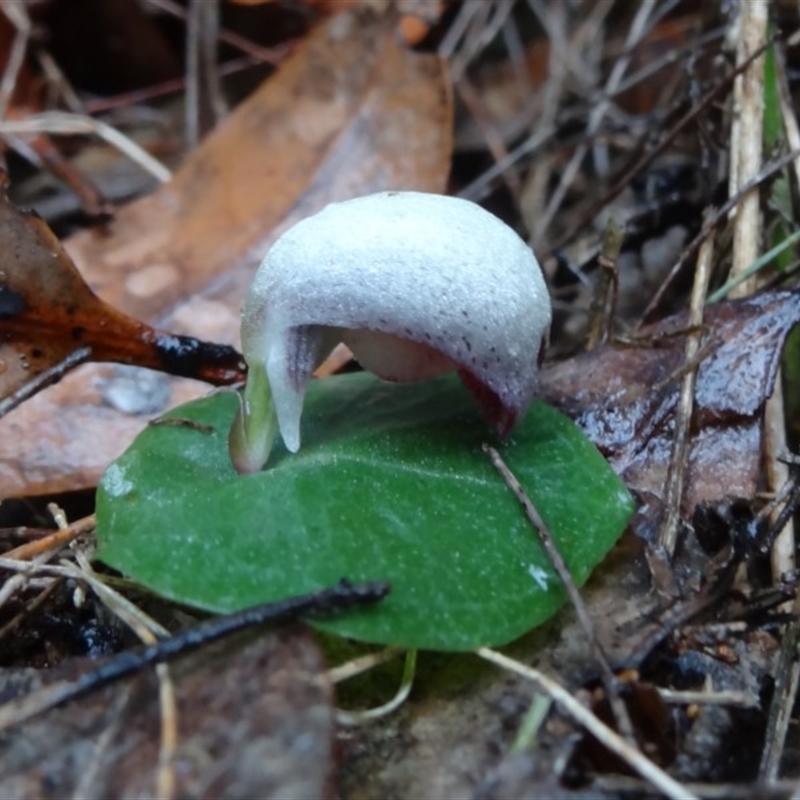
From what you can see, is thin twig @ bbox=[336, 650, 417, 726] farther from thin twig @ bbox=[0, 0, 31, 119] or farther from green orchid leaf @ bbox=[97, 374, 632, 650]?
thin twig @ bbox=[0, 0, 31, 119]

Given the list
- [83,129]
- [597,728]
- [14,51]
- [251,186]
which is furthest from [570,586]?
[14,51]

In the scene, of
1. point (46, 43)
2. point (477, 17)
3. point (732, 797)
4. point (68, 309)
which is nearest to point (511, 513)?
point (732, 797)

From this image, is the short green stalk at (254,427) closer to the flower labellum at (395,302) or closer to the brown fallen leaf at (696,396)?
the flower labellum at (395,302)

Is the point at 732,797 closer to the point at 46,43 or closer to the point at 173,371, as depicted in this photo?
the point at 173,371

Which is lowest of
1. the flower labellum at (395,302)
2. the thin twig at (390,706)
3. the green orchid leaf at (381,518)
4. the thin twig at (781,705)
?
the thin twig at (390,706)

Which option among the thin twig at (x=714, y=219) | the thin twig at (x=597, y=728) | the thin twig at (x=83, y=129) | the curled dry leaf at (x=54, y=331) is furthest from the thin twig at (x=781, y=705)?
the thin twig at (x=83, y=129)

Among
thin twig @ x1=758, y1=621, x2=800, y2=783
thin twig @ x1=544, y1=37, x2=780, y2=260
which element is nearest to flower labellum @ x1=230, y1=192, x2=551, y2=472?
thin twig @ x1=758, y1=621, x2=800, y2=783
